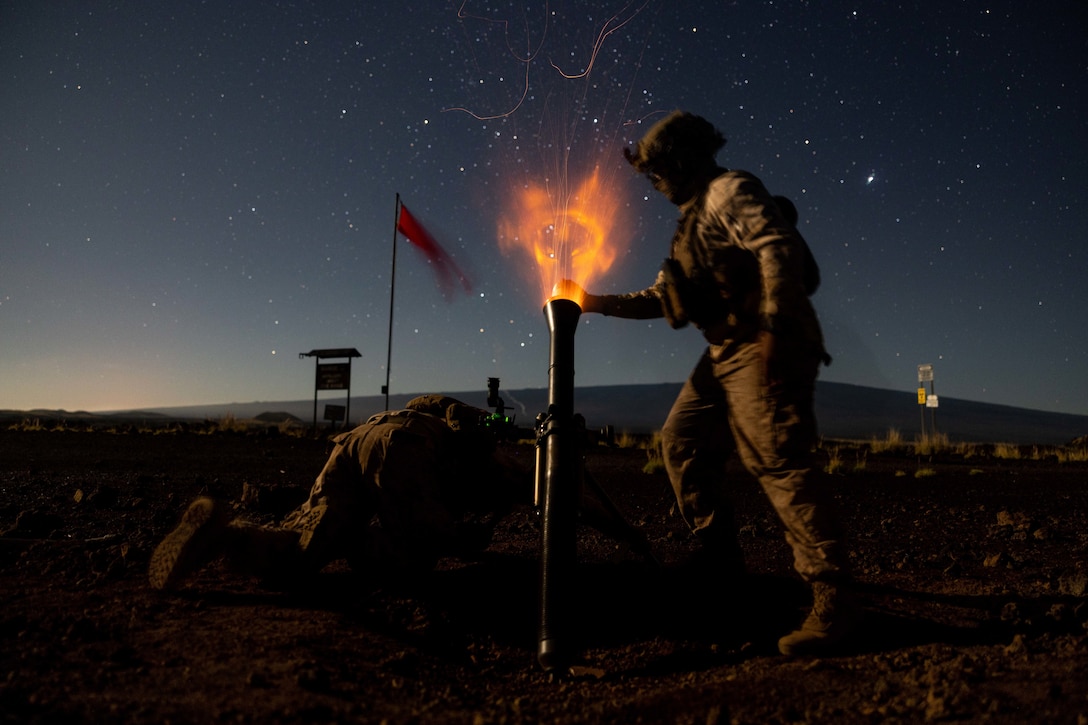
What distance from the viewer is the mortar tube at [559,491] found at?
232cm

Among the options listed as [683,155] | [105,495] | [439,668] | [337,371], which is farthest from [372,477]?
[337,371]

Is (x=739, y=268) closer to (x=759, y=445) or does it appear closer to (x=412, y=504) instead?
(x=759, y=445)

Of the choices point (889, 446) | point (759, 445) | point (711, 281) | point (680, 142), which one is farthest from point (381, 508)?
point (889, 446)

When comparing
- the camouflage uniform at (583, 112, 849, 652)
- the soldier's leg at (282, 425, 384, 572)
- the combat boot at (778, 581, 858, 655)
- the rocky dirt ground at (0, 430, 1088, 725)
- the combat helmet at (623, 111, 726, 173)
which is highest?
the combat helmet at (623, 111, 726, 173)

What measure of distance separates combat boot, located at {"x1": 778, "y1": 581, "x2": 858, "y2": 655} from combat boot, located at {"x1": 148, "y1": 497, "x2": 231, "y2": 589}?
2.29m

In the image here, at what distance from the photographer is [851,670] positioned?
2092 mm

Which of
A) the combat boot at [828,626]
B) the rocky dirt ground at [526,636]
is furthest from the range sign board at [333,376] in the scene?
the combat boot at [828,626]

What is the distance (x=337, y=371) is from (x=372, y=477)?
18.1 m

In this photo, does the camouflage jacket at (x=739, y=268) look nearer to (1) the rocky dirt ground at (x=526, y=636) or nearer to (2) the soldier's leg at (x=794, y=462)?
(2) the soldier's leg at (x=794, y=462)

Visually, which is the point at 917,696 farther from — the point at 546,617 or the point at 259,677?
the point at 259,677

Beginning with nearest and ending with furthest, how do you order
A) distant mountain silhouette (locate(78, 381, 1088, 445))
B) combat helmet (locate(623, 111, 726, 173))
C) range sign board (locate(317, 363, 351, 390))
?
combat helmet (locate(623, 111, 726, 173)) → range sign board (locate(317, 363, 351, 390)) → distant mountain silhouette (locate(78, 381, 1088, 445))

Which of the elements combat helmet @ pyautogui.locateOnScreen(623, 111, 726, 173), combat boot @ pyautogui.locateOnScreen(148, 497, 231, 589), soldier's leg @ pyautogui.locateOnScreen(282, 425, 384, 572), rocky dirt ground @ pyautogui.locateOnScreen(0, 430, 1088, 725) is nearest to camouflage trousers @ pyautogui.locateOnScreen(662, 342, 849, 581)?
rocky dirt ground @ pyautogui.locateOnScreen(0, 430, 1088, 725)

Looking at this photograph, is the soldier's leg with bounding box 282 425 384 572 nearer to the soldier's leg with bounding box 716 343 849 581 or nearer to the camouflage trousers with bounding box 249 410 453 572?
the camouflage trousers with bounding box 249 410 453 572

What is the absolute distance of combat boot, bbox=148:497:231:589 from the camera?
2547mm
